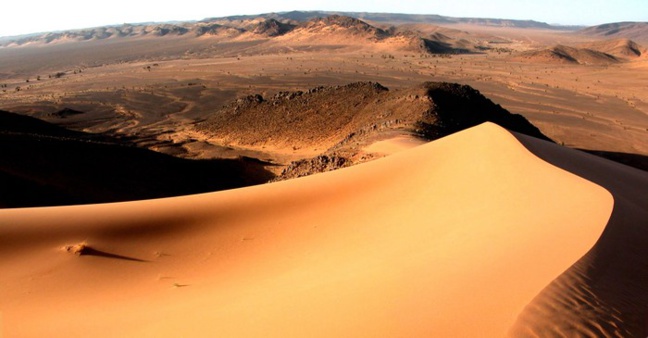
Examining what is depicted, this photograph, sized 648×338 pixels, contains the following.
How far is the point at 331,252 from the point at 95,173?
29.9ft

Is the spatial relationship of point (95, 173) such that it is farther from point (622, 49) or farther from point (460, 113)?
point (622, 49)

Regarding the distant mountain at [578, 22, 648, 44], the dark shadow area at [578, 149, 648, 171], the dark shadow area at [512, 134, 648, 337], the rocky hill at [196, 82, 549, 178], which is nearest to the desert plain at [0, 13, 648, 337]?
the dark shadow area at [512, 134, 648, 337]

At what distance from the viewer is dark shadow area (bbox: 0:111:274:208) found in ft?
32.7

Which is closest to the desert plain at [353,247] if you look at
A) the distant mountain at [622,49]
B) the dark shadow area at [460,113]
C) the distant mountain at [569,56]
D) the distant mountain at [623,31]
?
the dark shadow area at [460,113]

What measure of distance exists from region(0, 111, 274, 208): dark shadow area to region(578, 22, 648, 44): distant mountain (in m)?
139

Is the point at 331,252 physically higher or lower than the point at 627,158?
higher

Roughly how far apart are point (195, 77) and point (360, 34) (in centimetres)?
3854

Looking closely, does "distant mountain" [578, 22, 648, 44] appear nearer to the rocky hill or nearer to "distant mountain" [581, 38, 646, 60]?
"distant mountain" [581, 38, 646, 60]

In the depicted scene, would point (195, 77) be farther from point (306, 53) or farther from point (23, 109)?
point (306, 53)

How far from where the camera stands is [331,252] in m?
5.38

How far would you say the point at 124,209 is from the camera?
6.44 metres

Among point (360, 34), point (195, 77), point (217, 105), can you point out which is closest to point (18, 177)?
point (217, 105)

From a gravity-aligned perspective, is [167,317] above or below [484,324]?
below

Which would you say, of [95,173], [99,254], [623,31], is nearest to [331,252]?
[99,254]
